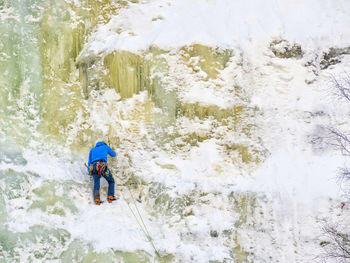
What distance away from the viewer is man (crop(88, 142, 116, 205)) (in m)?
7.36

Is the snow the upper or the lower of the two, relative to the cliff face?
upper

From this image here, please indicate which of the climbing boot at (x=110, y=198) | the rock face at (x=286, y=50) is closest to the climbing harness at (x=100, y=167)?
the climbing boot at (x=110, y=198)

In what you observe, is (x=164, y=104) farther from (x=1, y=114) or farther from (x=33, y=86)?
(x=1, y=114)

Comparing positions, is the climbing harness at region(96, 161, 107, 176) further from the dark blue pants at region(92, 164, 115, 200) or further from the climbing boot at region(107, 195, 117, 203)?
the climbing boot at region(107, 195, 117, 203)

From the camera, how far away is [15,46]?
8.66 metres

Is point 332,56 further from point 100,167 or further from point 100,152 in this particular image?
point 100,167

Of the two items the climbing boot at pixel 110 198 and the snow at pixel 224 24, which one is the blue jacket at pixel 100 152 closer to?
the climbing boot at pixel 110 198

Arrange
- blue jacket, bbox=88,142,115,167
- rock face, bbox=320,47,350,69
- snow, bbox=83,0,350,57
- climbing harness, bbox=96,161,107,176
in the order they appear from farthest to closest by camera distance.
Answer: snow, bbox=83,0,350,57 < rock face, bbox=320,47,350,69 < blue jacket, bbox=88,142,115,167 < climbing harness, bbox=96,161,107,176

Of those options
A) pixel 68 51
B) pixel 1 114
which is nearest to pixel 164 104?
pixel 68 51

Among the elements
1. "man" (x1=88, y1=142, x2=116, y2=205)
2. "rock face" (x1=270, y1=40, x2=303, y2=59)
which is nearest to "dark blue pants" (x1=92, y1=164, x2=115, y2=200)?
"man" (x1=88, y1=142, x2=116, y2=205)

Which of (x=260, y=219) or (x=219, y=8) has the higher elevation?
(x=219, y=8)

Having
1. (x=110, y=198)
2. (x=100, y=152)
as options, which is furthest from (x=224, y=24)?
(x=110, y=198)

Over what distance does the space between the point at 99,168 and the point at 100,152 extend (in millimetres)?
356

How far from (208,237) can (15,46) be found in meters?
5.94
